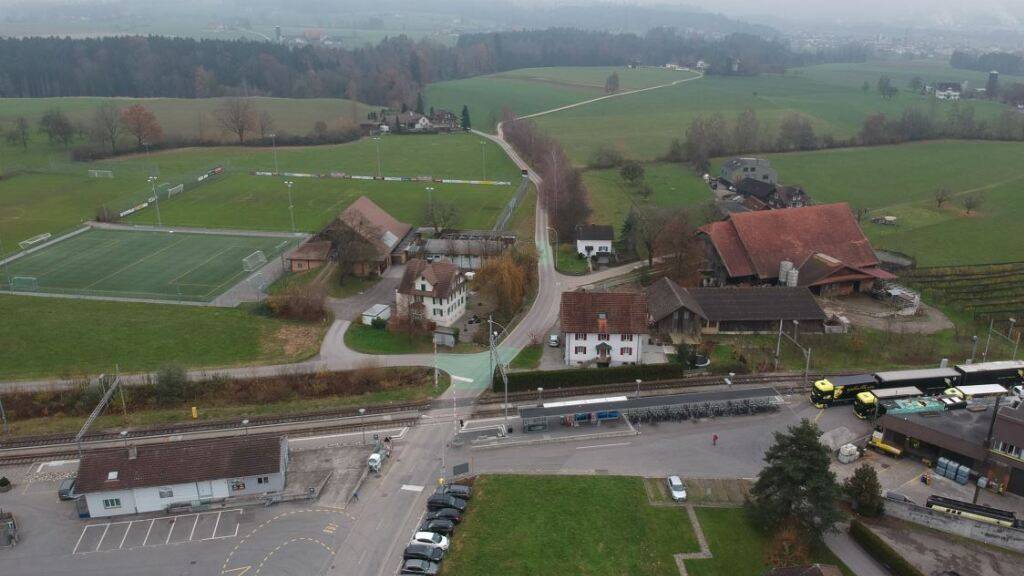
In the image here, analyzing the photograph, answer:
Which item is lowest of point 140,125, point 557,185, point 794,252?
point 794,252

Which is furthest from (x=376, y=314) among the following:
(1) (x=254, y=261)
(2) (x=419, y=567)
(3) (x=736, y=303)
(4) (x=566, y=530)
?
(2) (x=419, y=567)

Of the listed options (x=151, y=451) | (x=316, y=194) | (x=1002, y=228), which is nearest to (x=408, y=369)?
(x=151, y=451)

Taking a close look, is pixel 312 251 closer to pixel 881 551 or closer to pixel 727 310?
pixel 727 310

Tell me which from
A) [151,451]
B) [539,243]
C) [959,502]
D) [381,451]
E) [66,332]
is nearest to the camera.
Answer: [959,502]

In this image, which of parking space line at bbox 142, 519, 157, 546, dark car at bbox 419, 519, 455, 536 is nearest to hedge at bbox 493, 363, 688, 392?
dark car at bbox 419, 519, 455, 536

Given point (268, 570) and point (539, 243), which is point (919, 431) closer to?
point (268, 570)
